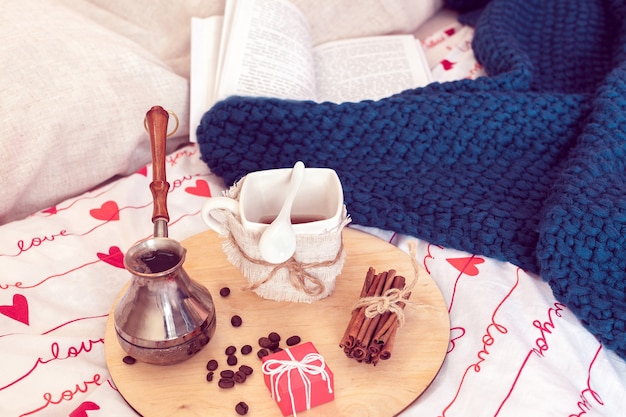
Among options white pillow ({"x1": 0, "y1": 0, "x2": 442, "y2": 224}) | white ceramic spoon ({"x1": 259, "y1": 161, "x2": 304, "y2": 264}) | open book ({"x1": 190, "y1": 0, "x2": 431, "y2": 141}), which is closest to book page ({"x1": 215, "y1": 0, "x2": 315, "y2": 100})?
open book ({"x1": 190, "y1": 0, "x2": 431, "y2": 141})

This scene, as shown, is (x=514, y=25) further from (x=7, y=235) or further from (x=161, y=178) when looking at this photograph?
(x=7, y=235)

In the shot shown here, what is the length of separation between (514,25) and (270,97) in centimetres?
59

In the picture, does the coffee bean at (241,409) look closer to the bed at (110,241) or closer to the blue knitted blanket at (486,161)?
the bed at (110,241)

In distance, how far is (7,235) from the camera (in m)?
0.87

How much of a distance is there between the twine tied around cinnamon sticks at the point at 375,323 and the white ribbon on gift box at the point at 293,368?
5 cm

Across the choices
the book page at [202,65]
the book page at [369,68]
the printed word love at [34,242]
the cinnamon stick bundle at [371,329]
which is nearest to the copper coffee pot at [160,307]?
the cinnamon stick bundle at [371,329]

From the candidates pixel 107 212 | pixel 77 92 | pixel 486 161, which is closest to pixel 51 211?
pixel 107 212

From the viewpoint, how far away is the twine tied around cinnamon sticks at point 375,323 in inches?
26.2

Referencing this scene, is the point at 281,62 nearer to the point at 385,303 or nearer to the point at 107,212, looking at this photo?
the point at 107,212

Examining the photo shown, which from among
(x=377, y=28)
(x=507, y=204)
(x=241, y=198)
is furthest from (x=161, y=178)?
(x=377, y=28)

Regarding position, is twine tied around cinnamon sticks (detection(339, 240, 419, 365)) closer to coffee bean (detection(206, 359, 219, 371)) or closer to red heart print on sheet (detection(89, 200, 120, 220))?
coffee bean (detection(206, 359, 219, 371))

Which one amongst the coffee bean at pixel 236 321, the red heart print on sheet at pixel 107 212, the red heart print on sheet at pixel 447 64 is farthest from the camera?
the red heart print on sheet at pixel 447 64

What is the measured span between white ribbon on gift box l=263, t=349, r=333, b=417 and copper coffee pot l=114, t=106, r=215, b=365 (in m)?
0.09

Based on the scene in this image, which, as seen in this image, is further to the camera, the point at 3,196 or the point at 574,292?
the point at 3,196
